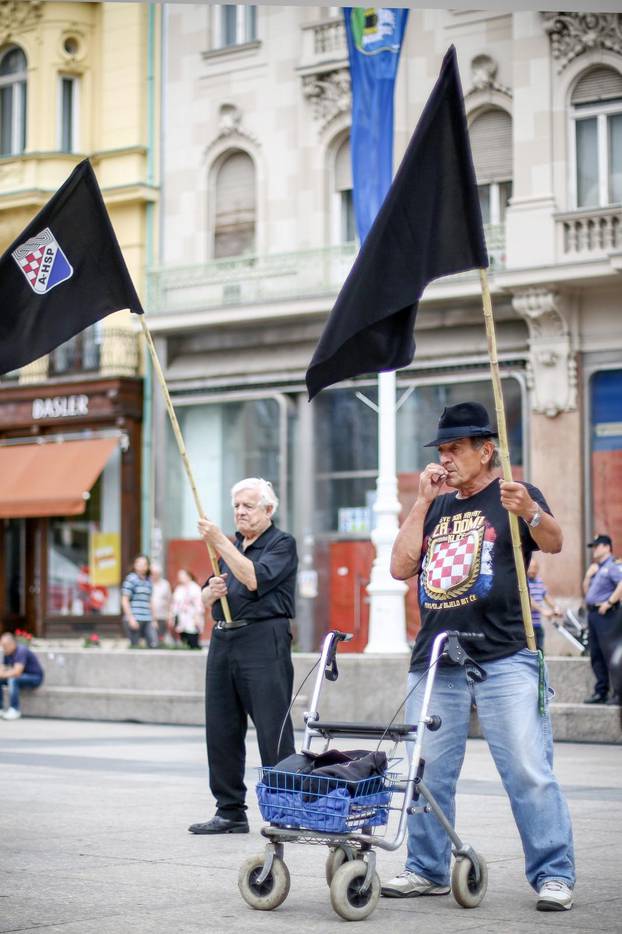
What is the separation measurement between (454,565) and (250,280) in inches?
883

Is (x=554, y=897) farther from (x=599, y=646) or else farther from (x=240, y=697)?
(x=599, y=646)

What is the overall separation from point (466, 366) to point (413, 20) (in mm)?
5822

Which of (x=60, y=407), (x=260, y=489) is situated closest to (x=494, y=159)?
(x=60, y=407)

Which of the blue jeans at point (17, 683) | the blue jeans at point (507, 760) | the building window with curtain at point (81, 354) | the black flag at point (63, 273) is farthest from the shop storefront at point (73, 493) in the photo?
the blue jeans at point (507, 760)

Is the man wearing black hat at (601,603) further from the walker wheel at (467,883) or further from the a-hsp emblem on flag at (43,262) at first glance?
the walker wheel at (467,883)

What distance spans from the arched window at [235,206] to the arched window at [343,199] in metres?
1.67

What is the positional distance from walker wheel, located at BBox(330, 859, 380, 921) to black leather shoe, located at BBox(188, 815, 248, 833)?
2.52 meters

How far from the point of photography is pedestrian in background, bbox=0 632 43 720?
62.7 feet

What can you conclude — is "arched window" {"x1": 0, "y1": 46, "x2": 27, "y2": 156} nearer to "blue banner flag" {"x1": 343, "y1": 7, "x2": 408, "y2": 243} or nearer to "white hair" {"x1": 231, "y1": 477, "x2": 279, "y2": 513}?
"blue banner flag" {"x1": 343, "y1": 7, "x2": 408, "y2": 243}

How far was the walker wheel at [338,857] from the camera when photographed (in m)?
6.41

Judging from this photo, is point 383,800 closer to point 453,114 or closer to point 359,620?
point 453,114

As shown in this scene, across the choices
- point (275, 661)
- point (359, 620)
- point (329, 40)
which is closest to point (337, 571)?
point (359, 620)

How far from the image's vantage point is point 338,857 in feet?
21.2

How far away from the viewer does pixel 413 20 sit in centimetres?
2756
